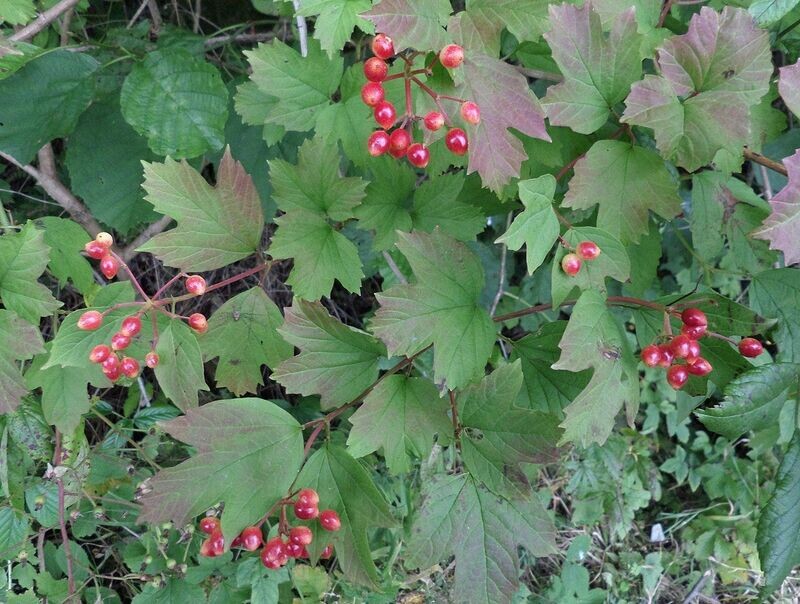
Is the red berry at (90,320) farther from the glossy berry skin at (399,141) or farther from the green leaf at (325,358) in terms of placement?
the glossy berry skin at (399,141)

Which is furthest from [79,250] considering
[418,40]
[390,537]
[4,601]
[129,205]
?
[390,537]

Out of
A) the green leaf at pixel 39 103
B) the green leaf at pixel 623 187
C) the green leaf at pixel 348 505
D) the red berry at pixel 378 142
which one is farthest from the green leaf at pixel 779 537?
the green leaf at pixel 39 103

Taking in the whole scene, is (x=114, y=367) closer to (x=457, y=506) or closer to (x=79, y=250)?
(x=79, y=250)

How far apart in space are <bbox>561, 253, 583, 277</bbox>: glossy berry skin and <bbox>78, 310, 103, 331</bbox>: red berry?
863mm

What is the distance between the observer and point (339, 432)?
191 cm

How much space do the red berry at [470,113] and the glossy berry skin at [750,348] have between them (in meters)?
0.64

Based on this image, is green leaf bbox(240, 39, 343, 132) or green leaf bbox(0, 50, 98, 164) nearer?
green leaf bbox(240, 39, 343, 132)

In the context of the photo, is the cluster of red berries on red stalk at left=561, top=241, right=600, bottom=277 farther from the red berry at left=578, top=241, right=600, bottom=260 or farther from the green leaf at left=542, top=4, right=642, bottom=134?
the green leaf at left=542, top=4, right=642, bottom=134

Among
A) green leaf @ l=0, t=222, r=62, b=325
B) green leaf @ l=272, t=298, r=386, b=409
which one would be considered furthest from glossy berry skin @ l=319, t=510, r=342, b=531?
green leaf @ l=0, t=222, r=62, b=325

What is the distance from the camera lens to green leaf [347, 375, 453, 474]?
123 cm

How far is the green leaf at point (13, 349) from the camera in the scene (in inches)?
48.5

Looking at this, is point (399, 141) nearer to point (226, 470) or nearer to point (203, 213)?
point (203, 213)

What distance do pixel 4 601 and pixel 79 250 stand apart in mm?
862

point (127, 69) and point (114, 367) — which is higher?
point (127, 69)
